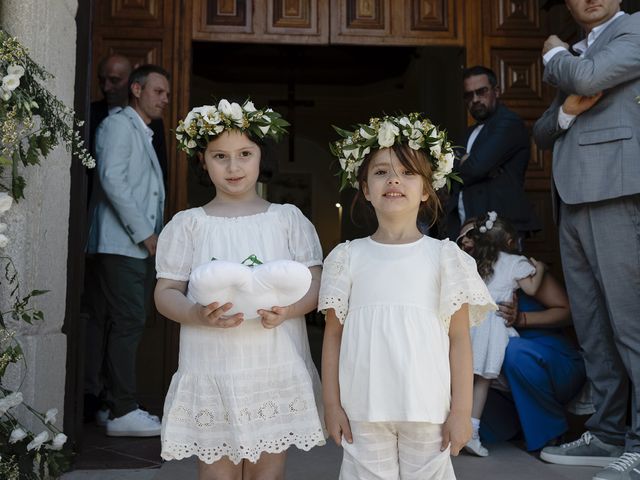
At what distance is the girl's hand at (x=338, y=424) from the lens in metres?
2.45

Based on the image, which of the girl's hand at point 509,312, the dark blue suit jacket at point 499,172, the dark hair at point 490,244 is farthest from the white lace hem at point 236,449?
the dark blue suit jacket at point 499,172

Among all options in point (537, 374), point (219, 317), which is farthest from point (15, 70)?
point (537, 374)

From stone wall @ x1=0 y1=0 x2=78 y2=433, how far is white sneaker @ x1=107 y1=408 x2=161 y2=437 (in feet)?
3.39

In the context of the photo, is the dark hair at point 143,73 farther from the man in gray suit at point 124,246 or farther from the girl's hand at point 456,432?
the girl's hand at point 456,432

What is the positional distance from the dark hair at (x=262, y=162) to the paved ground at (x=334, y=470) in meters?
1.42

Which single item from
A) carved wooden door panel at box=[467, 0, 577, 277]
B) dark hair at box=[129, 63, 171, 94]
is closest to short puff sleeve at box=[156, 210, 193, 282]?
dark hair at box=[129, 63, 171, 94]

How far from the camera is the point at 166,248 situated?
103 inches

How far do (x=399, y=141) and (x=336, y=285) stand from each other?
0.51m

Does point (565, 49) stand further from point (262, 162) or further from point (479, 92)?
point (262, 162)

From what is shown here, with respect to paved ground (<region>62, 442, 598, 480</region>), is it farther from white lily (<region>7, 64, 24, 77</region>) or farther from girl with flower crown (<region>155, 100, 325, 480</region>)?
white lily (<region>7, 64, 24, 77</region>)

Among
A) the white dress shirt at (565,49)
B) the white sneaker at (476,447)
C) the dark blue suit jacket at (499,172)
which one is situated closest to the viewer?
the white dress shirt at (565,49)

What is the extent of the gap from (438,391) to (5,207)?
1446mm

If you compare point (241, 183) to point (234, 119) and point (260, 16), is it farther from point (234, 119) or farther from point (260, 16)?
point (260, 16)

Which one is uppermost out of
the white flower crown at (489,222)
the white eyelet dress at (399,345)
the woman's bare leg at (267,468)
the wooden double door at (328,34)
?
the wooden double door at (328,34)
